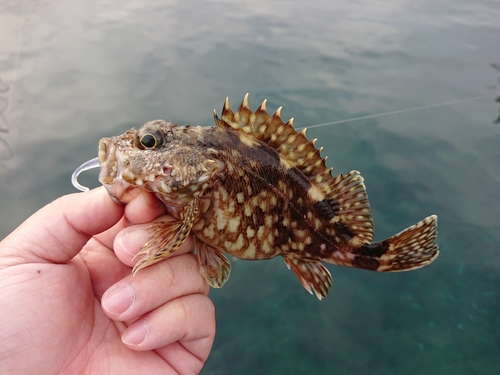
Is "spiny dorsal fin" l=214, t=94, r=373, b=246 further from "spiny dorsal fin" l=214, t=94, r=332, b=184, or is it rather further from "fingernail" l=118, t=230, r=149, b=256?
"fingernail" l=118, t=230, r=149, b=256

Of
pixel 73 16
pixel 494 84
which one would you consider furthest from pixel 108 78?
pixel 494 84

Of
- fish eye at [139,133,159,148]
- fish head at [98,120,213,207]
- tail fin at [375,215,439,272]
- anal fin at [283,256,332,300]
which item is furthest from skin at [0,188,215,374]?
tail fin at [375,215,439,272]

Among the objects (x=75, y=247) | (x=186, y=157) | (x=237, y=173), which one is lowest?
(x=75, y=247)

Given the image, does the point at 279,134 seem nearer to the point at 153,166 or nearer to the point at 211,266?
the point at 153,166

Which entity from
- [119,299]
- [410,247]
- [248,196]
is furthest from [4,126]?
[410,247]

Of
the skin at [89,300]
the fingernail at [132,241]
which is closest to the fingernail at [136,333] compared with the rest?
the skin at [89,300]

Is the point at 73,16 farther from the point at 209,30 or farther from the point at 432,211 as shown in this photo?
the point at 432,211

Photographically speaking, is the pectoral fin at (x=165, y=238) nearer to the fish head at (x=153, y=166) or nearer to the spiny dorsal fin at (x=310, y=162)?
the fish head at (x=153, y=166)
